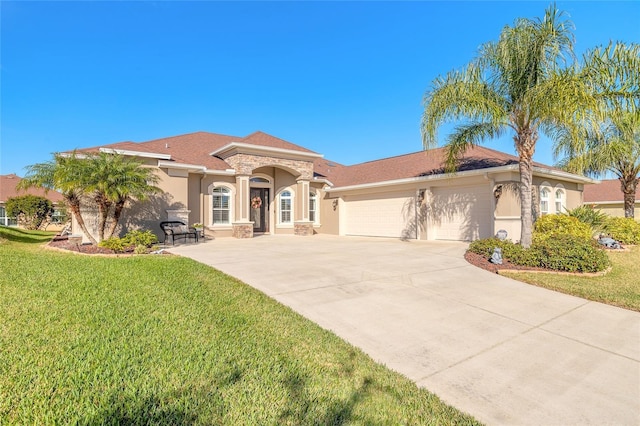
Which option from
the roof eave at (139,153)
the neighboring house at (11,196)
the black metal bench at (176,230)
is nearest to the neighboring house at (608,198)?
the black metal bench at (176,230)

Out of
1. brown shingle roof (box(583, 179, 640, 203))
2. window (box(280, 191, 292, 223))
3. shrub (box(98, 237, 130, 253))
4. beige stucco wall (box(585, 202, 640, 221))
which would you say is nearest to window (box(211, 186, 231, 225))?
window (box(280, 191, 292, 223))

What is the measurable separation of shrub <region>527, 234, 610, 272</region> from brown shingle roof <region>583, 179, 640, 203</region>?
26003 mm

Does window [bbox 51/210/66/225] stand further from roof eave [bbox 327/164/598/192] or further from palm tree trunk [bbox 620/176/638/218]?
palm tree trunk [bbox 620/176/638/218]

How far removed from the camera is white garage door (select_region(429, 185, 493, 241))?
12.8 meters

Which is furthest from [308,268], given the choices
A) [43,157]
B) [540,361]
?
[43,157]

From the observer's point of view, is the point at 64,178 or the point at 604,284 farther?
the point at 64,178

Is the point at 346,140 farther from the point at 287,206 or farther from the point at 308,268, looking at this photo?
the point at 308,268

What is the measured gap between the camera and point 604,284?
675 cm

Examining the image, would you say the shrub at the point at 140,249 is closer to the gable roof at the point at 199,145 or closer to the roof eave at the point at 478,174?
the gable roof at the point at 199,145

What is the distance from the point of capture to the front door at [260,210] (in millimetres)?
17594

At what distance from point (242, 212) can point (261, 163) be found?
2.72 metres

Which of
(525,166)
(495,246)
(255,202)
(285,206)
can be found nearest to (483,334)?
(495,246)

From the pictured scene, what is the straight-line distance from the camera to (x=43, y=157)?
10523mm

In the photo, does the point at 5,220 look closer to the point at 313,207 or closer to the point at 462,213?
the point at 313,207
